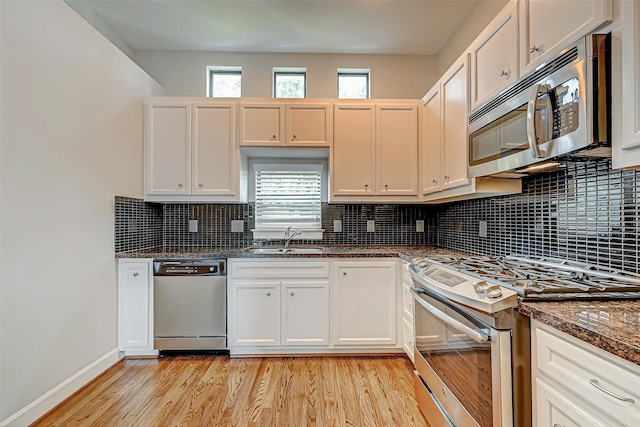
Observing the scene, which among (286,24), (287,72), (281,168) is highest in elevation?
(286,24)

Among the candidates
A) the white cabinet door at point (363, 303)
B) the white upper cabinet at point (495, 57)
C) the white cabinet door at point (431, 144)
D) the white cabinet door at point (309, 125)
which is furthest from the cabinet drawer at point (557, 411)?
the white cabinet door at point (309, 125)

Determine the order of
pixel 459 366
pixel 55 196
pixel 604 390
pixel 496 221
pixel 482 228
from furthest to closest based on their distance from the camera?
pixel 482 228, pixel 496 221, pixel 55 196, pixel 459 366, pixel 604 390

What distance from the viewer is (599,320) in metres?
0.87

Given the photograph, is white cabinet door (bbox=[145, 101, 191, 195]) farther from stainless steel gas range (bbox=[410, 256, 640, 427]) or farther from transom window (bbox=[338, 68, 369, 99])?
stainless steel gas range (bbox=[410, 256, 640, 427])

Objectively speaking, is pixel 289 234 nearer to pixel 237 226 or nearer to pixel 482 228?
pixel 237 226

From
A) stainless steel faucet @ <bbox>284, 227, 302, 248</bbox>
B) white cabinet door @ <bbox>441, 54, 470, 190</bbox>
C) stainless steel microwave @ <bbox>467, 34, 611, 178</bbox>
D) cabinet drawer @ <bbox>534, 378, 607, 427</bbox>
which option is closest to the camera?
cabinet drawer @ <bbox>534, 378, 607, 427</bbox>

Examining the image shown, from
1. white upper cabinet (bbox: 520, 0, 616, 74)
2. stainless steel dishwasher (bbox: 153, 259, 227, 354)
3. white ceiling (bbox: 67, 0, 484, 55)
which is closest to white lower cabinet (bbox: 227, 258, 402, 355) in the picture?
stainless steel dishwasher (bbox: 153, 259, 227, 354)

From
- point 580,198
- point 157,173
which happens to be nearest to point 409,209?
point 580,198

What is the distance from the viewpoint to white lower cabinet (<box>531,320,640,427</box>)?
73 centimetres

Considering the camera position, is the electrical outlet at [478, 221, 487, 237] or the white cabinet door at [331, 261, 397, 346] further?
the white cabinet door at [331, 261, 397, 346]

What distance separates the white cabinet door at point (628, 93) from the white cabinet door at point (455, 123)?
949 mm

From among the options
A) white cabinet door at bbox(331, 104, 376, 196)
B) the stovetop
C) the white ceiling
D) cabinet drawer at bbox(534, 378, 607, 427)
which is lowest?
cabinet drawer at bbox(534, 378, 607, 427)

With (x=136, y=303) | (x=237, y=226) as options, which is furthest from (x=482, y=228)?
(x=136, y=303)

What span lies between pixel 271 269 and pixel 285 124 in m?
1.35
